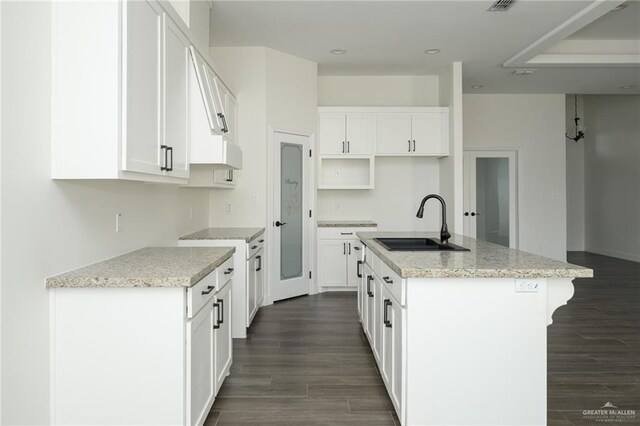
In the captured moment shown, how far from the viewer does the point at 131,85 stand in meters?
2.09

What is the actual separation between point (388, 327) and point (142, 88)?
5.88ft

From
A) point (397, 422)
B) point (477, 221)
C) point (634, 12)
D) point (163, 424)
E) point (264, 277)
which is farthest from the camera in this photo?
point (477, 221)

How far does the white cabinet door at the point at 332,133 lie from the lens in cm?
603

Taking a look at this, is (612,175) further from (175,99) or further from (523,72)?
(175,99)

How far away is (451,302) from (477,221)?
5558 millimetres

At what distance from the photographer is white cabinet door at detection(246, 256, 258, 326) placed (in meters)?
4.10

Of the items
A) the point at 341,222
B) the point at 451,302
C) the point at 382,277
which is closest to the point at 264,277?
the point at 341,222

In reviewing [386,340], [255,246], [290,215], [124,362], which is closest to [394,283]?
[386,340]

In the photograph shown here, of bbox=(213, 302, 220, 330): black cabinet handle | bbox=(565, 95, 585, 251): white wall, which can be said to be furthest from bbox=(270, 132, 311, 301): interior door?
→ bbox=(565, 95, 585, 251): white wall

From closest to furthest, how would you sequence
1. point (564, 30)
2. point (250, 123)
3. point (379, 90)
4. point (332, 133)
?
1. point (564, 30)
2. point (250, 123)
3. point (332, 133)
4. point (379, 90)

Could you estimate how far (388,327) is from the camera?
2641 millimetres

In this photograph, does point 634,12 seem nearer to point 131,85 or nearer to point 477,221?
point 477,221

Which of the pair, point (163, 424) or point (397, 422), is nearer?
point (163, 424)

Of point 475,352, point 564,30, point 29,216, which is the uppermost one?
point 564,30
